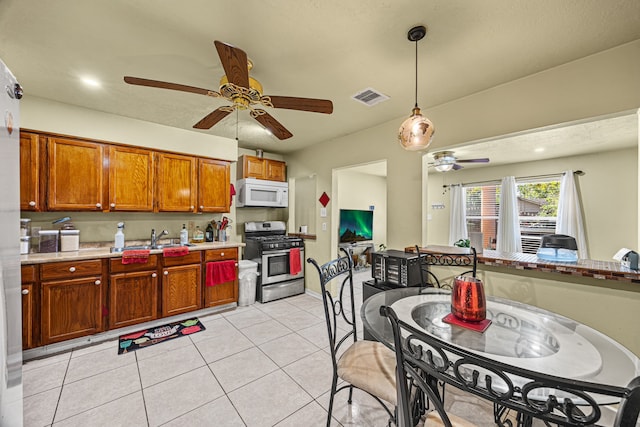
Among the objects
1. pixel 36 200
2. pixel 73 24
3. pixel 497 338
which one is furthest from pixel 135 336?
pixel 497 338

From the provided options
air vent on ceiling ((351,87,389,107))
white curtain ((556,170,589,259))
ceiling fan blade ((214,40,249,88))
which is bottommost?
white curtain ((556,170,589,259))

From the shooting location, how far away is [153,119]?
323 centimetres

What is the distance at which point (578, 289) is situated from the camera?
2008mm

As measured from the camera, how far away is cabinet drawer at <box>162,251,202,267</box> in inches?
121

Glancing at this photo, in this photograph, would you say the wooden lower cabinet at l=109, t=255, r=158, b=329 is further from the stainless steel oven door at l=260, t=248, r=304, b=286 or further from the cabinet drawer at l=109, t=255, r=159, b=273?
the stainless steel oven door at l=260, t=248, r=304, b=286

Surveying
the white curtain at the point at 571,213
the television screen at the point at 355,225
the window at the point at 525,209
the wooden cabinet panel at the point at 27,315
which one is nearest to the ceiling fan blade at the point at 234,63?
the wooden cabinet panel at the point at 27,315

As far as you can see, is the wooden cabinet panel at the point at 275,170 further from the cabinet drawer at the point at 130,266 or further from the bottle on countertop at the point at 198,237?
the cabinet drawer at the point at 130,266

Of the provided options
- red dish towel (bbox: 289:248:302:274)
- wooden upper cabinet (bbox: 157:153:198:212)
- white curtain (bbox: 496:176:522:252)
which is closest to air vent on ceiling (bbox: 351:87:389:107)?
wooden upper cabinet (bbox: 157:153:198:212)

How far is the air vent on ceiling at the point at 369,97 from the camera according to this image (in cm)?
250

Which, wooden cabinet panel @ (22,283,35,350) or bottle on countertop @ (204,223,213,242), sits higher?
bottle on countertop @ (204,223,213,242)

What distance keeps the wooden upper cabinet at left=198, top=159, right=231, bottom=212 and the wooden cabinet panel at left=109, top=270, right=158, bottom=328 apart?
1.15 metres

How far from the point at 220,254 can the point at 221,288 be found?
480 mm

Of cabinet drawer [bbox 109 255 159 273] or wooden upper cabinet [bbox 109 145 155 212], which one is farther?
wooden upper cabinet [bbox 109 145 155 212]

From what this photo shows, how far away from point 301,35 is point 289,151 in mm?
3169
